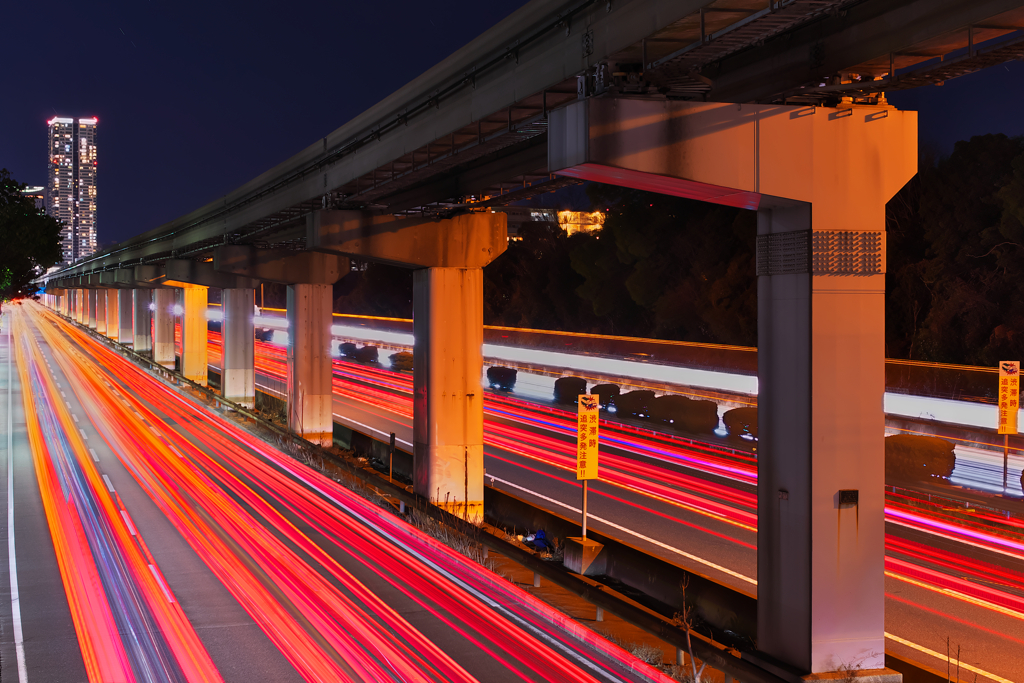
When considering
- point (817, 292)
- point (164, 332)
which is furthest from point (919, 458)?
point (164, 332)

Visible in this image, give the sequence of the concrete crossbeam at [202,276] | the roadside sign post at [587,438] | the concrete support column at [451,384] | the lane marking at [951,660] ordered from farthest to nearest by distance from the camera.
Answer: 1. the concrete crossbeam at [202,276]
2. the concrete support column at [451,384]
3. the roadside sign post at [587,438]
4. the lane marking at [951,660]

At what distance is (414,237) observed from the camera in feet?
72.1

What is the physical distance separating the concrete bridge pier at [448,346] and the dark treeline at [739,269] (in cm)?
2525

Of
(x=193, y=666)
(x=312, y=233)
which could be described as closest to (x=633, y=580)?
(x=193, y=666)

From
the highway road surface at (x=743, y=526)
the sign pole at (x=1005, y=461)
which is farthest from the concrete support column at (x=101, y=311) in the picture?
the sign pole at (x=1005, y=461)

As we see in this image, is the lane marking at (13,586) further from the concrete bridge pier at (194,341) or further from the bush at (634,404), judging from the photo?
the concrete bridge pier at (194,341)

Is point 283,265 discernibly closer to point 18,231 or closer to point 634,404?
point 18,231

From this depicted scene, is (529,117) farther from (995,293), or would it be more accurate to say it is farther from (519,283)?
(519,283)

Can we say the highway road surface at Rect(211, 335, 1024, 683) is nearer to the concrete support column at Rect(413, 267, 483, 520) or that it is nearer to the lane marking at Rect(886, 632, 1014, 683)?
the lane marking at Rect(886, 632, 1014, 683)

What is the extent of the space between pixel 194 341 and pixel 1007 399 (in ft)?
158

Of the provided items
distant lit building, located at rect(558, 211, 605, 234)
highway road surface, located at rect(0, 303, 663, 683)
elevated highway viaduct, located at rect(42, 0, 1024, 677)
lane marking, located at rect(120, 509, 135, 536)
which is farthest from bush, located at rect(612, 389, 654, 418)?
distant lit building, located at rect(558, 211, 605, 234)

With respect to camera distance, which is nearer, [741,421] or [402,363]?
[741,421]

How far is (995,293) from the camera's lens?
38750 millimetres

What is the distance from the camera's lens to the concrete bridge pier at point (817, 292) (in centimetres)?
983
